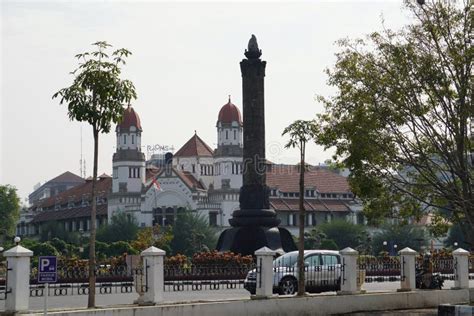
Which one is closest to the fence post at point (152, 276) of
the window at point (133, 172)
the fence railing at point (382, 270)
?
the fence railing at point (382, 270)

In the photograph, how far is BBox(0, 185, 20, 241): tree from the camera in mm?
113938

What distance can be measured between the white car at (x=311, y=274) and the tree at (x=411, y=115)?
1.96 m

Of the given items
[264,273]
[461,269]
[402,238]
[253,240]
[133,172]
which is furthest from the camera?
[133,172]

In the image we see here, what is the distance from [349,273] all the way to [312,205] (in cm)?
9807

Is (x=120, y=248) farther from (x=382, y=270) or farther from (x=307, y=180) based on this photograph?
(x=307, y=180)

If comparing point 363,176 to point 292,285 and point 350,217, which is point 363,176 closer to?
point 292,285

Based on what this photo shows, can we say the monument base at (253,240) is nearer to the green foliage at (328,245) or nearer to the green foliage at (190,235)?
the green foliage at (328,245)

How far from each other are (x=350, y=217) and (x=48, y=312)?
107287 millimetres

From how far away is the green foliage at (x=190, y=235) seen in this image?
98.9 m

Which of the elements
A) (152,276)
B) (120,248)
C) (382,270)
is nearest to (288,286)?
(152,276)

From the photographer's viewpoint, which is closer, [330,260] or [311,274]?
[311,274]

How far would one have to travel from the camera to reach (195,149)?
130750 millimetres

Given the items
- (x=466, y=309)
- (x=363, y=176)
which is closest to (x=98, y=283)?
(x=363, y=176)

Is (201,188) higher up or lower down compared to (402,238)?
higher up
